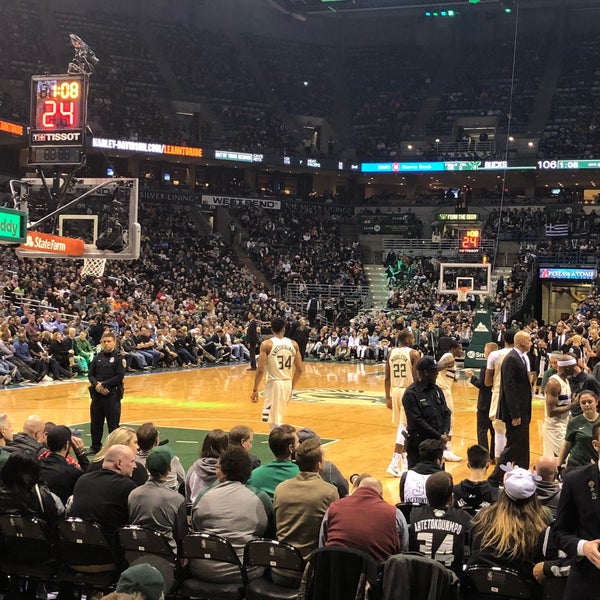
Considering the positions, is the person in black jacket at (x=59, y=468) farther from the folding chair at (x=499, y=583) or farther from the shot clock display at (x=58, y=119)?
the shot clock display at (x=58, y=119)

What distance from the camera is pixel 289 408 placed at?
1806cm

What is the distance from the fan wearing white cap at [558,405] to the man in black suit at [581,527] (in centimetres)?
551

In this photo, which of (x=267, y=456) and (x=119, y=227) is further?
(x=119, y=227)

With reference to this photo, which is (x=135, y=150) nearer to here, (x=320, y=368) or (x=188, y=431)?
(x=320, y=368)

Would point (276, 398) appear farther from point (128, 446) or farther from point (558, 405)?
point (128, 446)

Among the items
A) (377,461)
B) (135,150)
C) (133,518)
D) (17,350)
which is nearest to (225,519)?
(133,518)

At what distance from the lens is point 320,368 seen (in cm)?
2838

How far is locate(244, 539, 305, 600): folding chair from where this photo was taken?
5.69 m

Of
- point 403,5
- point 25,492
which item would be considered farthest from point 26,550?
point 403,5

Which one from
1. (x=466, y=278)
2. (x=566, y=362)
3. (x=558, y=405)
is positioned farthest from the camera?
(x=466, y=278)

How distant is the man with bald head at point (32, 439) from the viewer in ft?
24.4

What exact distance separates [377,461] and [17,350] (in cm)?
1168

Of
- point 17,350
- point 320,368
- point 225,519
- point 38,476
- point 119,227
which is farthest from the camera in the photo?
point 320,368

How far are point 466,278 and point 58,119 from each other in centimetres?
2189
